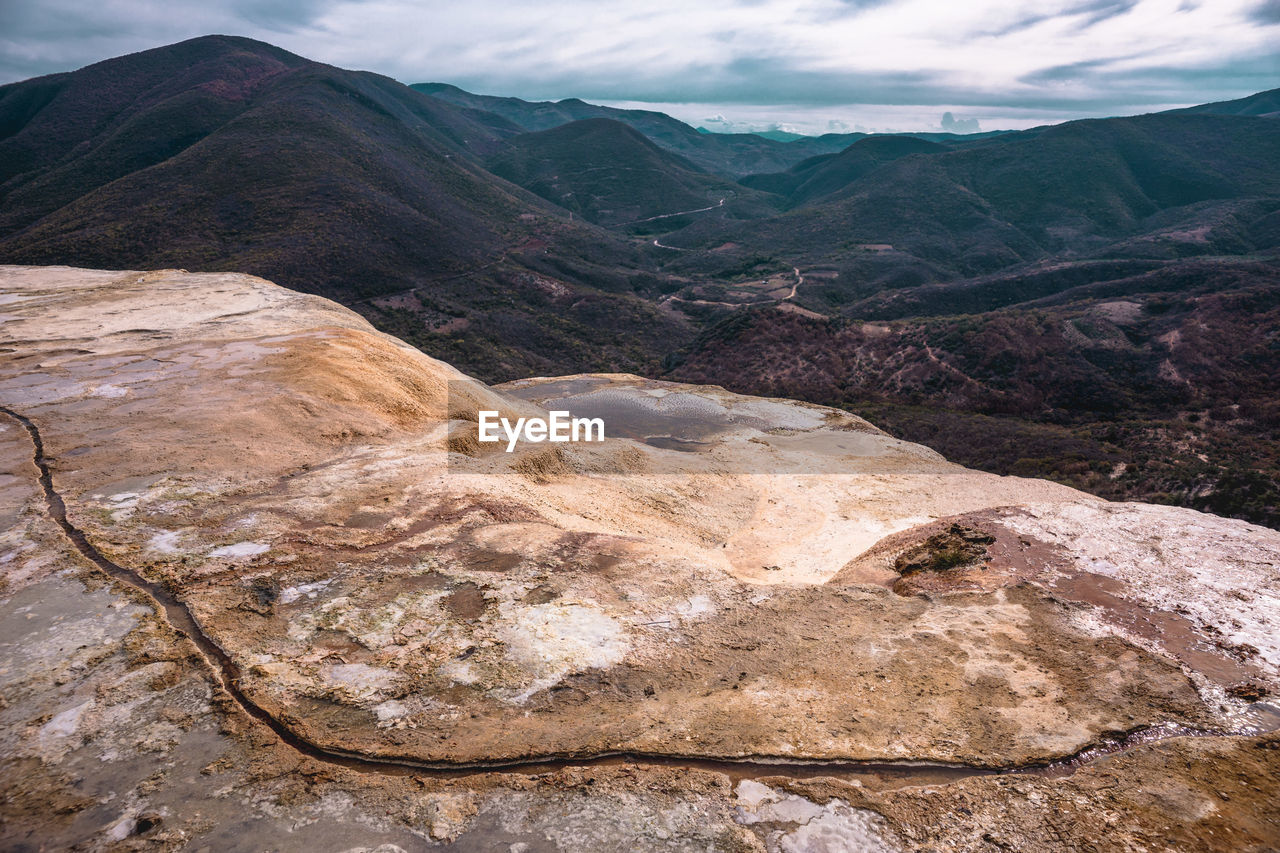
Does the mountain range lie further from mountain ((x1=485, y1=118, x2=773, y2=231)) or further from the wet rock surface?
the wet rock surface

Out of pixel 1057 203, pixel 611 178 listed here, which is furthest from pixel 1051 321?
pixel 611 178

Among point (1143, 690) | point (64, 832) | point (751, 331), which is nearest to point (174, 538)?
point (64, 832)

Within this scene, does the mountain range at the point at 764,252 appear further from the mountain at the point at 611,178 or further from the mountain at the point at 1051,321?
the mountain at the point at 611,178

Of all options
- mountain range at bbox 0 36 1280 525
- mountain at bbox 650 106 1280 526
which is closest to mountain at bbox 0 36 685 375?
mountain range at bbox 0 36 1280 525

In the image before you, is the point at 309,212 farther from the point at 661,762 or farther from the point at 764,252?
the point at 764,252

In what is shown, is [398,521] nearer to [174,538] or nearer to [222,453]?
[174,538]

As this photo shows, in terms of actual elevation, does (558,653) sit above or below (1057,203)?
below

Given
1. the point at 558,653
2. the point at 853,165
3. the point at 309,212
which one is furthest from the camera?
the point at 853,165
